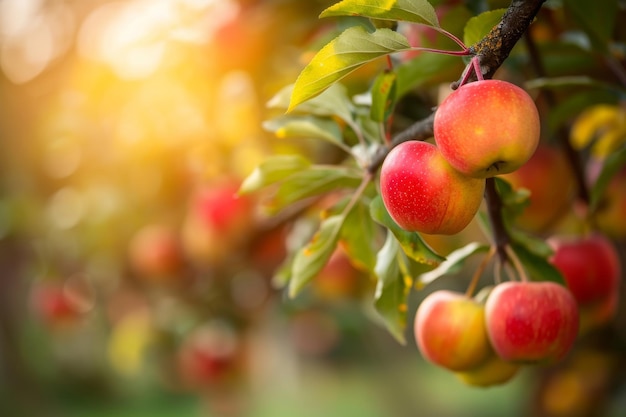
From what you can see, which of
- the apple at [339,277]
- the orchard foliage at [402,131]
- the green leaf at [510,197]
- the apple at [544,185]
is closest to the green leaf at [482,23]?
the orchard foliage at [402,131]

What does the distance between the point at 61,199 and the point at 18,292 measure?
2.97ft

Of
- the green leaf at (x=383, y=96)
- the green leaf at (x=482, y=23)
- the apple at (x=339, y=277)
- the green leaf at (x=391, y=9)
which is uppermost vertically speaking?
the green leaf at (x=391, y=9)

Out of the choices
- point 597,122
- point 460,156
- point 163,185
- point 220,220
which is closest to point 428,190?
point 460,156

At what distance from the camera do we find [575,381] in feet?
4.60

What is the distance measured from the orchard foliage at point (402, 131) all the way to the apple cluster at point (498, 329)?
3 centimetres

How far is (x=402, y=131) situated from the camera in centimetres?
69

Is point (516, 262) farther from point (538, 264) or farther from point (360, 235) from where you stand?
point (360, 235)

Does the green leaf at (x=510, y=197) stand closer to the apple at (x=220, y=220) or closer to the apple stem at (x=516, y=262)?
the apple stem at (x=516, y=262)

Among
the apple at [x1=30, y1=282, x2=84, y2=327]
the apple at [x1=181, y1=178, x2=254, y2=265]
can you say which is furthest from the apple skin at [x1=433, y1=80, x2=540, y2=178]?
the apple at [x1=30, y1=282, x2=84, y2=327]

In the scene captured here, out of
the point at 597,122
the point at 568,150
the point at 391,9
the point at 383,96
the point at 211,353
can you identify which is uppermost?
the point at 391,9

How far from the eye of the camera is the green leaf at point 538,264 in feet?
2.07

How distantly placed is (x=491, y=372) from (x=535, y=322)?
111 mm

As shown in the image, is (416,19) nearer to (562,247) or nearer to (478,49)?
(478,49)

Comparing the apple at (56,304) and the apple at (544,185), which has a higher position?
the apple at (544,185)
